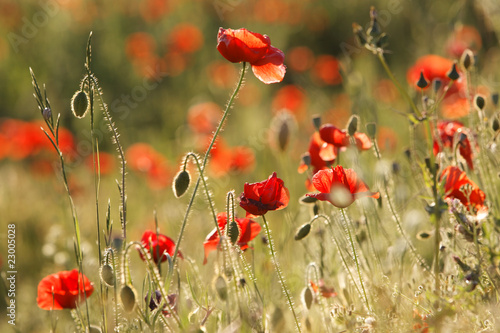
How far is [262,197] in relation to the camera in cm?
147

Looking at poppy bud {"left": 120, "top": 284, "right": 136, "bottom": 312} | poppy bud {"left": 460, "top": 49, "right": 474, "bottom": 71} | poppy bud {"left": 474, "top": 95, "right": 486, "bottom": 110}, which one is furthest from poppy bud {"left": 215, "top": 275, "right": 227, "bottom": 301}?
poppy bud {"left": 460, "top": 49, "right": 474, "bottom": 71}

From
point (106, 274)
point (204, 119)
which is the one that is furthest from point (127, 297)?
point (204, 119)

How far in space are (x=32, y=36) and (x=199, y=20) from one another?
230cm

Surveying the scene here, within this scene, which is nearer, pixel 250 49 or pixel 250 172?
pixel 250 49

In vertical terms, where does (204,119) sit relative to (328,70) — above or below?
below

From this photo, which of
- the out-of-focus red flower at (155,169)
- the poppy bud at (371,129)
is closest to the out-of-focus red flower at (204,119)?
the out-of-focus red flower at (155,169)

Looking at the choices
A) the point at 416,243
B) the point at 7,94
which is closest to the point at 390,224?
the point at 416,243

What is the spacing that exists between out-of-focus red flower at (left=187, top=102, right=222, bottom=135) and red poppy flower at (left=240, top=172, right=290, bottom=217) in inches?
117

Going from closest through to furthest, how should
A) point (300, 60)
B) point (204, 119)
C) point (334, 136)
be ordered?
point (334, 136), point (204, 119), point (300, 60)

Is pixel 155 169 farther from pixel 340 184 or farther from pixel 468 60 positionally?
pixel 340 184

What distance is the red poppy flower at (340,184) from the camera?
Result: 143 centimetres

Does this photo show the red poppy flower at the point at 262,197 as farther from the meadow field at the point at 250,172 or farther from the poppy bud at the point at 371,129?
the poppy bud at the point at 371,129

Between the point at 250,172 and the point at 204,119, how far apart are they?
2.76 feet

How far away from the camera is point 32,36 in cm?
761
